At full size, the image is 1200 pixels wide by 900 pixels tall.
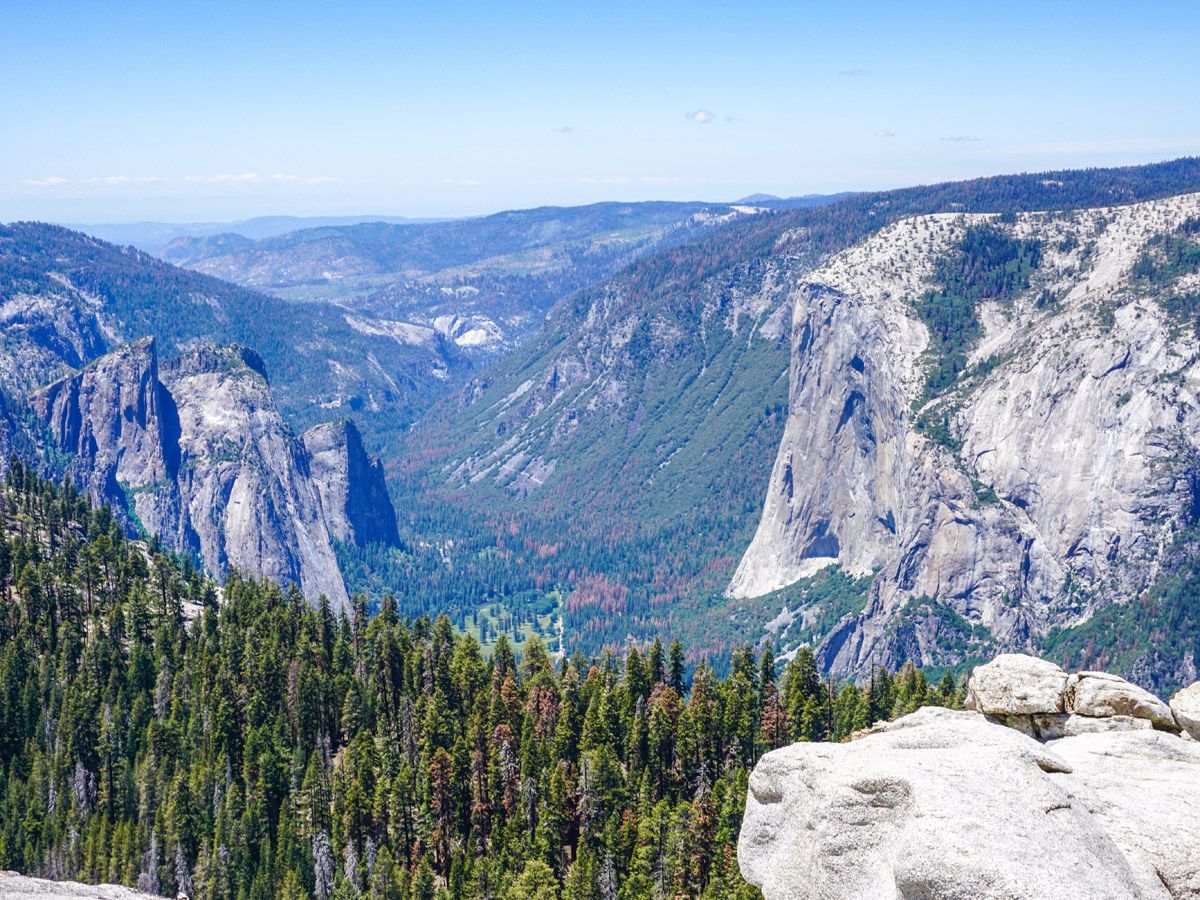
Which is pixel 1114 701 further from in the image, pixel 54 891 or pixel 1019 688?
pixel 54 891

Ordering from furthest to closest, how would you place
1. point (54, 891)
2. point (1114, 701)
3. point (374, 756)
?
1. point (374, 756)
2. point (54, 891)
3. point (1114, 701)

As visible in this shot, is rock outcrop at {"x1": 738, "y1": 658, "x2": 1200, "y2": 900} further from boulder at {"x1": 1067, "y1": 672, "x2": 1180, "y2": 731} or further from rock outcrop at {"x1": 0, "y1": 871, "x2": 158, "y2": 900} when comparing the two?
rock outcrop at {"x1": 0, "y1": 871, "x2": 158, "y2": 900}

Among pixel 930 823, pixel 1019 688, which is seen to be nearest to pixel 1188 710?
pixel 1019 688

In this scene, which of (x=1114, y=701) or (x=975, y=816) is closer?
(x=975, y=816)

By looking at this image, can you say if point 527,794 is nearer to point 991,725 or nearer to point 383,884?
point 383,884

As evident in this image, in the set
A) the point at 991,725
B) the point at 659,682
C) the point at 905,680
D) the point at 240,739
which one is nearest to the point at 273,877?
the point at 240,739
